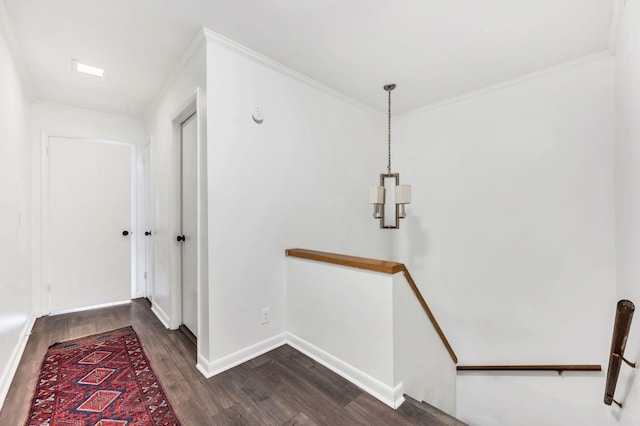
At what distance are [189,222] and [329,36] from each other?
205 centimetres

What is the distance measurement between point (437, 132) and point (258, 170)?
93.7 inches

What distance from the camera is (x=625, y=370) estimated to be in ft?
6.29

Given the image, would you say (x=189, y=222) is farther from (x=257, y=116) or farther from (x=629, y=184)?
(x=629, y=184)

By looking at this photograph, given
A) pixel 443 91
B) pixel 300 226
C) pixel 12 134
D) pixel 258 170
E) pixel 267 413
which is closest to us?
A: pixel 267 413

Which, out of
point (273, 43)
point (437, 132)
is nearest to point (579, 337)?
point (437, 132)

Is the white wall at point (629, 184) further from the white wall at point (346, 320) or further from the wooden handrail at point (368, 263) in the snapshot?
the white wall at point (346, 320)

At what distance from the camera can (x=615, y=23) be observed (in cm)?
194

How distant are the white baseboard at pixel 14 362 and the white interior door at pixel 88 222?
682mm

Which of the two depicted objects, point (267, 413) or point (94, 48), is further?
point (94, 48)

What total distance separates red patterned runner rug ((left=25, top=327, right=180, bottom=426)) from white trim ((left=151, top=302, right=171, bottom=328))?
1.18 ft

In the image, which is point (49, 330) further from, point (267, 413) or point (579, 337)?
point (579, 337)

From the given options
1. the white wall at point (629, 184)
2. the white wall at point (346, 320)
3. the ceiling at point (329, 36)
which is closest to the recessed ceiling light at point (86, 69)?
the ceiling at point (329, 36)

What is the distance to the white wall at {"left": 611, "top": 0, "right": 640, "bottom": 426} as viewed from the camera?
5.32 ft

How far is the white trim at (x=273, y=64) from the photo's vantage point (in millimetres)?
2066
